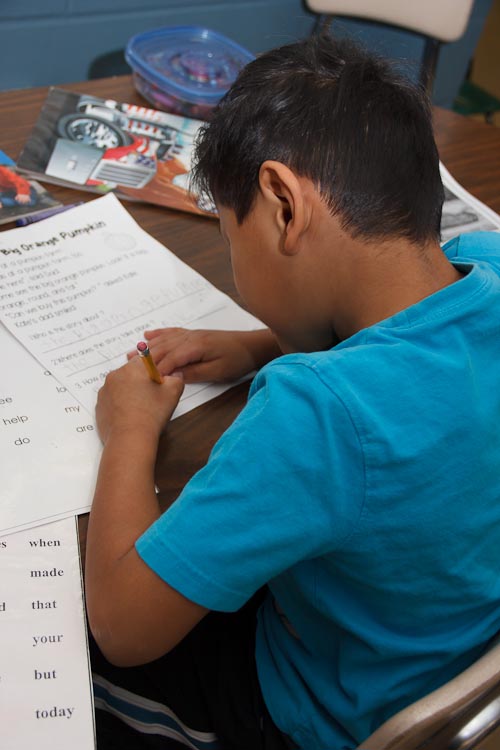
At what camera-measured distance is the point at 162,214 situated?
101 centimetres

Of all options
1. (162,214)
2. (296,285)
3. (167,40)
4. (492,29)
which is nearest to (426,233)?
(296,285)

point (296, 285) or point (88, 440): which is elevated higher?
point (296, 285)

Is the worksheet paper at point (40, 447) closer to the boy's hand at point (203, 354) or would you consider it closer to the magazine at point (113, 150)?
the boy's hand at point (203, 354)

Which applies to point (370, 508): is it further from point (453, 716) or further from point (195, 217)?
point (195, 217)

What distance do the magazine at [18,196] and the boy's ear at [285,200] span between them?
0.44m

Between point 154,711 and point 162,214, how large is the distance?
2.00ft

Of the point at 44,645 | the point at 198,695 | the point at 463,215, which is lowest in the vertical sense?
the point at 198,695

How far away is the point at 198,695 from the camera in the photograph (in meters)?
0.74

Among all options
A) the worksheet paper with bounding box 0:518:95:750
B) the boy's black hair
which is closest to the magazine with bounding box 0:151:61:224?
the boy's black hair

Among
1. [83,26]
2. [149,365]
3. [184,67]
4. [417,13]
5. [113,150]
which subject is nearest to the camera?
[149,365]

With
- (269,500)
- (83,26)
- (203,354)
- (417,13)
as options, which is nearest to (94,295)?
(203,354)

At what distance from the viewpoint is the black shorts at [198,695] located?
28.0 inches

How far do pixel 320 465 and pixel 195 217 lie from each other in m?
0.59

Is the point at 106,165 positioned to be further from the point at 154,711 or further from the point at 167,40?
the point at 154,711
